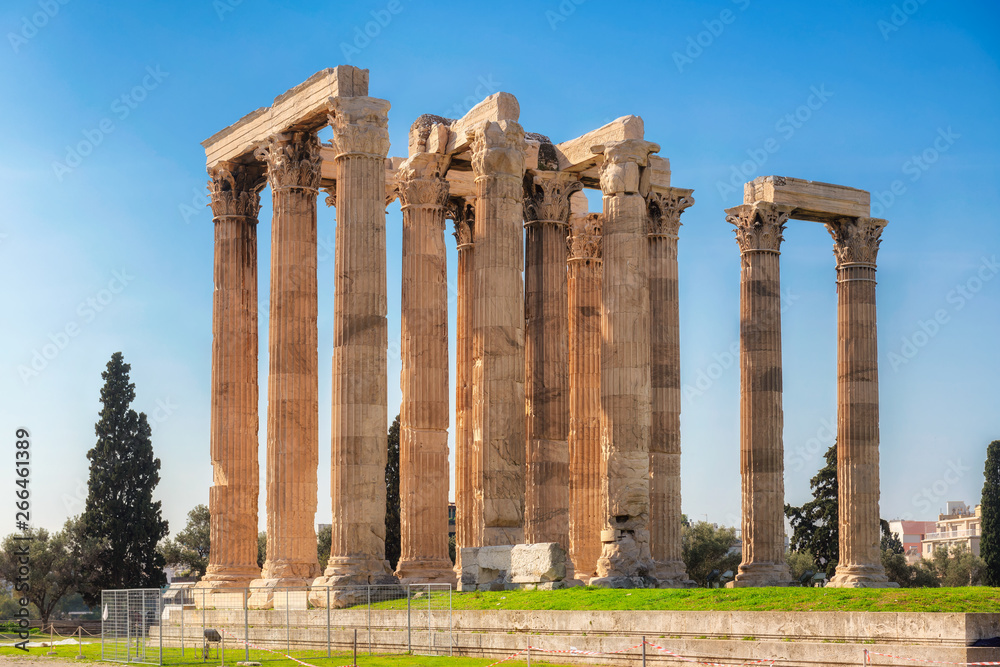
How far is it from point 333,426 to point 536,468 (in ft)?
31.9

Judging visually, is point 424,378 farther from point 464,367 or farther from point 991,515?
point 991,515

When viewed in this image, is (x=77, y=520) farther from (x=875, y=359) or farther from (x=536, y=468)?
(x=875, y=359)

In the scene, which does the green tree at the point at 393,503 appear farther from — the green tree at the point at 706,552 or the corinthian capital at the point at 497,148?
the corinthian capital at the point at 497,148

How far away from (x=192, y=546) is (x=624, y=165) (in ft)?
274

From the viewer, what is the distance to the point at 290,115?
53406mm

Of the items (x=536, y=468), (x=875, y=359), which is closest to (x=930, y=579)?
(x=875, y=359)

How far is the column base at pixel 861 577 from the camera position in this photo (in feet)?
200

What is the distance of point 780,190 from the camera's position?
6350 cm

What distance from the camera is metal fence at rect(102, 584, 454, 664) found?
1646 inches

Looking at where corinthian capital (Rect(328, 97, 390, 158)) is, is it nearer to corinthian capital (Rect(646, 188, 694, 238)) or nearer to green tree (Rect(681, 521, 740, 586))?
corinthian capital (Rect(646, 188, 694, 238))

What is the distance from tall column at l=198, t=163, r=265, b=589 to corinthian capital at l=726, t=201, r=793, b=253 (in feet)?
70.8

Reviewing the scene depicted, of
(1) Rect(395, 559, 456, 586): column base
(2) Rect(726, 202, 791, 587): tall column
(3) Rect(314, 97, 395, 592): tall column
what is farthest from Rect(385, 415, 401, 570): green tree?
(3) Rect(314, 97, 395, 592): tall column

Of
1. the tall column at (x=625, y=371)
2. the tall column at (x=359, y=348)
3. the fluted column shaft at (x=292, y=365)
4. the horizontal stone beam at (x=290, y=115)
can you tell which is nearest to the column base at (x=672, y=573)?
the tall column at (x=625, y=371)

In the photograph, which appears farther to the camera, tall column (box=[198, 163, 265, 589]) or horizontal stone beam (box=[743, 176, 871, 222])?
horizontal stone beam (box=[743, 176, 871, 222])
